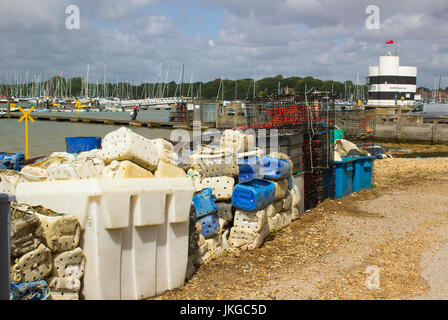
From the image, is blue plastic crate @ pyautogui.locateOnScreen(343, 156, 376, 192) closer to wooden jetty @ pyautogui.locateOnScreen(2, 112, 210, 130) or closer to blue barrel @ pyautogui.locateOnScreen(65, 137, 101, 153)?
blue barrel @ pyautogui.locateOnScreen(65, 137, 101, 153)

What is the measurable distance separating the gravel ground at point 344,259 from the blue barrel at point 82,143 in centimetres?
332

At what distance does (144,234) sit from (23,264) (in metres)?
1.05

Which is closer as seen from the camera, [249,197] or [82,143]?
[249,197]

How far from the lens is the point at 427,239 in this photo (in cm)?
679

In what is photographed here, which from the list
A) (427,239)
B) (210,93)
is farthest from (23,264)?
(210,93)

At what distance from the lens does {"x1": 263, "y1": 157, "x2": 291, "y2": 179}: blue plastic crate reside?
6828 millimetres

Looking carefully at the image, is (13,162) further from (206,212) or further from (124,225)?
(124,225)

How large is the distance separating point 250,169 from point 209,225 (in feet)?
4.37

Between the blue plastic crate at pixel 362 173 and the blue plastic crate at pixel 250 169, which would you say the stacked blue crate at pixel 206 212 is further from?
the blue plastic crate at pixel 362 173

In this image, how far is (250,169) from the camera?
6633mm

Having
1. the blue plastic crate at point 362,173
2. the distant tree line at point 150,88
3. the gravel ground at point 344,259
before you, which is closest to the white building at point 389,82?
the distant tree line at point 150,88

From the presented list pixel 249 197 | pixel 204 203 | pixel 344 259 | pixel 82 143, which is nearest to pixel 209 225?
pixel 204 203

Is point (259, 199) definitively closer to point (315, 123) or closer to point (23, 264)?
point (23, 264)

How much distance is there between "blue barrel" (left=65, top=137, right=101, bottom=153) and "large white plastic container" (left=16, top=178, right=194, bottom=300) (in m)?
3.57
